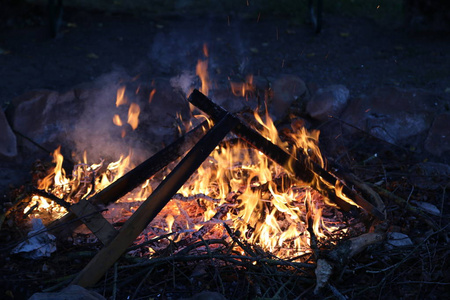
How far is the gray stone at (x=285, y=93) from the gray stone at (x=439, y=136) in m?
1.09

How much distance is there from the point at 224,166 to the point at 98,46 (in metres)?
2.64

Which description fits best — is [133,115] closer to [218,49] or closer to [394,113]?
[218,49]

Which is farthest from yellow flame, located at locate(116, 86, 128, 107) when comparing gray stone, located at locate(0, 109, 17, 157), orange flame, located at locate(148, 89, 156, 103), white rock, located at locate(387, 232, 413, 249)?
white rock, located at locate(387, 232, 413, 249)

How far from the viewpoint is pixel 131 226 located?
2506 mm

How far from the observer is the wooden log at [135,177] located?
2.84m

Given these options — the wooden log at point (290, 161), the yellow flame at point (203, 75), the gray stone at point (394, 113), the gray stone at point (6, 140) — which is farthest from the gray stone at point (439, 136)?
the gray stone at point (6, 140)

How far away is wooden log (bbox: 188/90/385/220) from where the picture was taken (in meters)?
2.81

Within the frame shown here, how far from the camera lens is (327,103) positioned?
417cm

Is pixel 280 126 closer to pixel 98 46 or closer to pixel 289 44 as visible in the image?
pixel 289 44

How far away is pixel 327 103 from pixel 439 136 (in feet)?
3.15

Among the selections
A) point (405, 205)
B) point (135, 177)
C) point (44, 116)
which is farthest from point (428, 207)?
point (44, 116)

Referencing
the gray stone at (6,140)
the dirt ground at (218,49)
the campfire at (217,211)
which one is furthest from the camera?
the dirt ground at (218,49)

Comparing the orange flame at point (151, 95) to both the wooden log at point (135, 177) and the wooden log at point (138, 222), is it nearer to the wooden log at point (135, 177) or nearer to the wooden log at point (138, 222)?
the wooden log at point (135, 177)

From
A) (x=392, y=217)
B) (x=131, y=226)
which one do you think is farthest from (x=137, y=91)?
(x=392, y=217)
